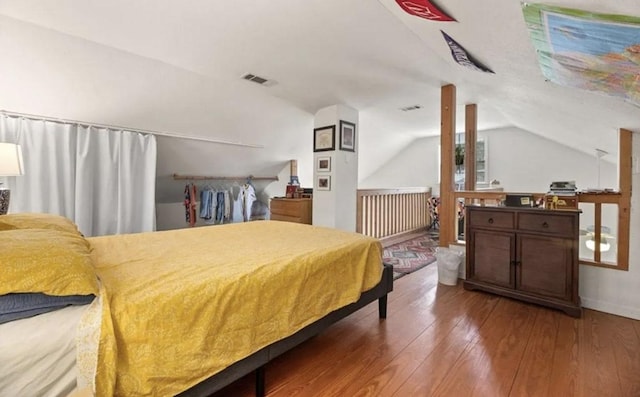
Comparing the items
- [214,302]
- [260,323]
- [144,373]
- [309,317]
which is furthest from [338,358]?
[144,373]

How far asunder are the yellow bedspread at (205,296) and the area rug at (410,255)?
1.73m

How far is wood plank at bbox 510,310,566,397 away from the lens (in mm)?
1496

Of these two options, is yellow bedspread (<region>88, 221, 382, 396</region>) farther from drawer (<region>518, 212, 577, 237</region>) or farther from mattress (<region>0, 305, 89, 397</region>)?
drawer (<region>518, 212, 577, 237</region>)

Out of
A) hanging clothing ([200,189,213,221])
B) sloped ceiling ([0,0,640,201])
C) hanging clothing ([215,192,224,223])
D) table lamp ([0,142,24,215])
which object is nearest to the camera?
sloped ceiling ([0,0,640,201])

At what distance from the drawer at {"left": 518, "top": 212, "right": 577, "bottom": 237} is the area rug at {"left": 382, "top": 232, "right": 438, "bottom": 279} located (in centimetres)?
138

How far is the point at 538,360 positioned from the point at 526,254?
3.54 ft

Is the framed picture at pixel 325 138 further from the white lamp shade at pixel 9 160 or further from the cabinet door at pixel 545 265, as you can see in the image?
the white lamp shade at pixel 9 160

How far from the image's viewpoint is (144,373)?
1.00 meters

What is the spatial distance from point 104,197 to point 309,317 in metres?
3.15

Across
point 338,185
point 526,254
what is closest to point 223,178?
point 338,185

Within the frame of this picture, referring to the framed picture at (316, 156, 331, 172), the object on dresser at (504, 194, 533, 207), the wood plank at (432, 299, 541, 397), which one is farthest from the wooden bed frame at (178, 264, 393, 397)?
the framed picture at (316, 156, 331, 172)

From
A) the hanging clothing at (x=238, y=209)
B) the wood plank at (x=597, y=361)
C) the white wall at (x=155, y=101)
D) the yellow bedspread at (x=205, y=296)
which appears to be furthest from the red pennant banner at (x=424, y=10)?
the hanging clothing at (x=238, y=209)

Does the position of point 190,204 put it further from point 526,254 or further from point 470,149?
point 526,254

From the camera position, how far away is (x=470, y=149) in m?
3.99
